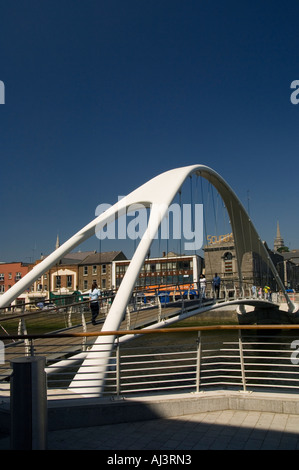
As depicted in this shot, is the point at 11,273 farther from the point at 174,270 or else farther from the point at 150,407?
the point at 150,407

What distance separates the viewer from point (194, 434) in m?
4.12

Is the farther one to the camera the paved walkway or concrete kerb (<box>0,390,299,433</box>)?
concrete kerb (<box>0,390,299,433</box>)

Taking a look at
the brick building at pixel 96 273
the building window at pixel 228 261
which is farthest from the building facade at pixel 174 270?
the building window at pixel 228 261

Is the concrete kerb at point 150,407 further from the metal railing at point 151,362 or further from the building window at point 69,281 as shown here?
the building window at point 69,281

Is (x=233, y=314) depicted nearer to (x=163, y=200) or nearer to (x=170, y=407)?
(x=163, y=200)

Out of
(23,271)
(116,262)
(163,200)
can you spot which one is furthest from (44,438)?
(23,271)

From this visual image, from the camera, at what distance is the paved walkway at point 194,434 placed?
3.84m

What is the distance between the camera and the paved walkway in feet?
12.6

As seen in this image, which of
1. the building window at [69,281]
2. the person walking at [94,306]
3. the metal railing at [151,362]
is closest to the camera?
the metal railing at [151,362]

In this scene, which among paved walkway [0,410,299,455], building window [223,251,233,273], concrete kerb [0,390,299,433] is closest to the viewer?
paved walkway [0,410,299,455]

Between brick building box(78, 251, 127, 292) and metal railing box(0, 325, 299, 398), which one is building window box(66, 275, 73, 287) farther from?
metal railing box(0, 325, 299, 398)

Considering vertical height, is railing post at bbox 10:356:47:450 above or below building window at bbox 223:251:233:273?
below

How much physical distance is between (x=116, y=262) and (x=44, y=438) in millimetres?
55665

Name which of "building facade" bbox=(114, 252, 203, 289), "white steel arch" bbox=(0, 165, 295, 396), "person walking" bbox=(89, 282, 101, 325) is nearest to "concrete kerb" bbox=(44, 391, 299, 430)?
"white steel arch" bbox=(0, 165, 295, 396)
